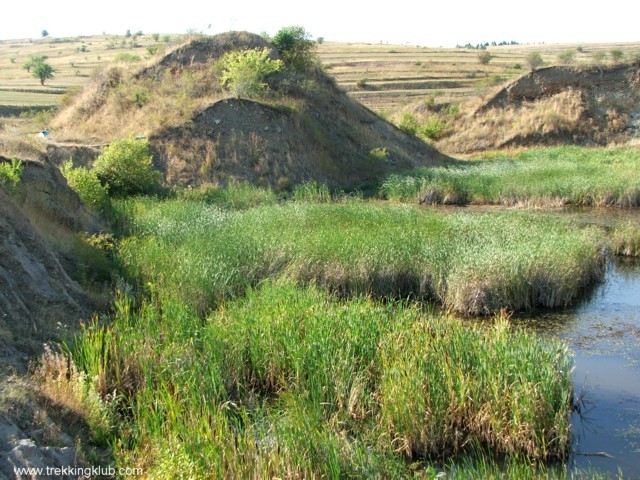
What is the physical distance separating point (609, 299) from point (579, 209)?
1194cm

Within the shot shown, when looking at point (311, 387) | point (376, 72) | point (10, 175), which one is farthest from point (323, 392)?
point (376, 72)

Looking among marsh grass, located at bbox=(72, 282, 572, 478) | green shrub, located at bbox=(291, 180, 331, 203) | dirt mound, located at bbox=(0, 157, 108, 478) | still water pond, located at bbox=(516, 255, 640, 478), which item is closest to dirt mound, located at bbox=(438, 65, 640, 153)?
green shrub, located at bbox=(291, 180, 331, 203)

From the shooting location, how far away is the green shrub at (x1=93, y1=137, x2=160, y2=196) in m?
22.3

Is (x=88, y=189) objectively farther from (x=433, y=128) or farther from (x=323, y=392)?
(x=433, y=128)

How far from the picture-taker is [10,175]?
13.9 metres

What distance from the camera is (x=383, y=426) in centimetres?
771

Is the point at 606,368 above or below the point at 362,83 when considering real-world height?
below

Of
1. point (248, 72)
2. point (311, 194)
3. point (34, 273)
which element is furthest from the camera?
point (248, 72)

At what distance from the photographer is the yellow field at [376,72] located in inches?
2537

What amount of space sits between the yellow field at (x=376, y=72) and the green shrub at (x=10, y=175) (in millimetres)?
37579

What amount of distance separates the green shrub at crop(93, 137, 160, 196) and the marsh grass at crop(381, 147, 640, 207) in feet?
35.0

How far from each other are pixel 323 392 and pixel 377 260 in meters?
6.36

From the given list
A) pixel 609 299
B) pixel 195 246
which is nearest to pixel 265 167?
pixel 195 246

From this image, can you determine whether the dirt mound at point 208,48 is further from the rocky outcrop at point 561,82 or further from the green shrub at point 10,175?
the rocky outcrop at point 561,82
